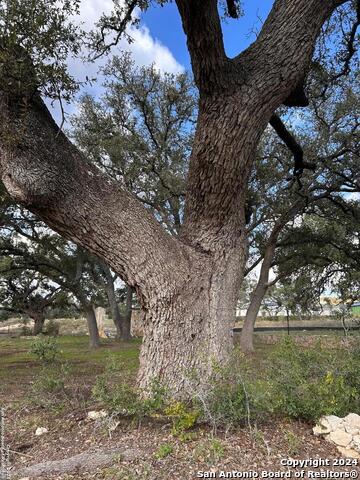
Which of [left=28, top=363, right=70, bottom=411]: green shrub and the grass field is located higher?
[left=28, top=363, right=70, bottom=411]: green shrub

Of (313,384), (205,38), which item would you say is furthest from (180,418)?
(205,38)

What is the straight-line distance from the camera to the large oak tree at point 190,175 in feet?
12.6

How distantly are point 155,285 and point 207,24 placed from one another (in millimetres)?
2629

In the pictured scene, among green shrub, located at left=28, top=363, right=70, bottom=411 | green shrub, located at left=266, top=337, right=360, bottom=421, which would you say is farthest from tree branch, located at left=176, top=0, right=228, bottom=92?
green shrub, located at left=28, top=363, right=70, bottom=411

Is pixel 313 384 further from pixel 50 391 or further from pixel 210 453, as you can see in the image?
pixel 50 391

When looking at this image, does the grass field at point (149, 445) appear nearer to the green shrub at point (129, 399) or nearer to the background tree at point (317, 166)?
the green shrub at point (129, 399)

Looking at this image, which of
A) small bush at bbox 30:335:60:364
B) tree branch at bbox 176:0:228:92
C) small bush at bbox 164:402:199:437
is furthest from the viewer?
small bush at bbox 30:335:60:364

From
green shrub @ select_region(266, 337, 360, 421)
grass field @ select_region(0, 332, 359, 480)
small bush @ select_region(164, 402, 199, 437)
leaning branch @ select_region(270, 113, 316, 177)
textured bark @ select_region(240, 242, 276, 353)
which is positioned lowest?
grass field @ select_region(0, 332, 359, 480)

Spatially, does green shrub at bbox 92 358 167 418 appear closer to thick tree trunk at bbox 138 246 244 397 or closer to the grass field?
the grass field

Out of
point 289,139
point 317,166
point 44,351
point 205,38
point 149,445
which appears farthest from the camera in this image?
point 317,166

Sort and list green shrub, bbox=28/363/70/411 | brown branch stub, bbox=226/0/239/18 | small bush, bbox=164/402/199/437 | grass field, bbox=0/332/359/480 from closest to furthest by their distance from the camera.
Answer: grass field, bbox=0/332/359/480
small bush, bbox=164/402/199/437
green shrub, bbox=28/363/70/411
brown branch stub, bbox=226/0/239/18

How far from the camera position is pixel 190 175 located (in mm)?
4309

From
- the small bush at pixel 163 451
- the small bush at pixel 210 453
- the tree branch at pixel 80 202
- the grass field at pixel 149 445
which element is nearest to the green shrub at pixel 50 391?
the grass field at pixel 149 445

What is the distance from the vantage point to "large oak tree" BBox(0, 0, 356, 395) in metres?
3.85
